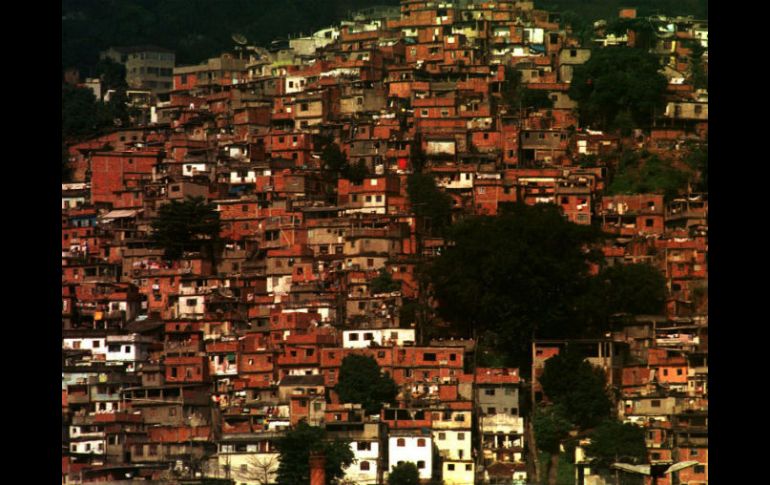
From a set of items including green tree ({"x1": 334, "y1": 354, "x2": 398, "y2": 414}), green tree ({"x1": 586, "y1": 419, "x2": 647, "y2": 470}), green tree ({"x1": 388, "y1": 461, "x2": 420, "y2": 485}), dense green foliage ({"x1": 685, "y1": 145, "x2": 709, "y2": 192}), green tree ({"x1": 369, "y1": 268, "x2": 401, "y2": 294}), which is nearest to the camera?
green tree ({"x1": 388, "y1": 461, "x2": 420, "y2": 485})

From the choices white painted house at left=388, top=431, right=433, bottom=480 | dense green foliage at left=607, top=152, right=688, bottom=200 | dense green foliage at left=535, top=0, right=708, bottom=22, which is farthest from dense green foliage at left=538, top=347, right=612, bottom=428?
dense green foliage at left=535, top=0, right=708, bottom=22

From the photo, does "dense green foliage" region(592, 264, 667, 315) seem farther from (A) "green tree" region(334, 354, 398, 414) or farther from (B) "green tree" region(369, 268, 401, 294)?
(A) "green tree" region(334, 354, 398, 414)

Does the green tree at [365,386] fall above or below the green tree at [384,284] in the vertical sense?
below

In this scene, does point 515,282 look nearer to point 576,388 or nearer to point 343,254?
point 576,388

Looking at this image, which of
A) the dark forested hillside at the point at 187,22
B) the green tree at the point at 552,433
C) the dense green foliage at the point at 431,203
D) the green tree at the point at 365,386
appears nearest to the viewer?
the green tree at the point at 552,433

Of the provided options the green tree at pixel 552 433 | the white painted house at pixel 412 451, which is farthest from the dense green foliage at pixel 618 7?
the white painted house at pixel 412 451

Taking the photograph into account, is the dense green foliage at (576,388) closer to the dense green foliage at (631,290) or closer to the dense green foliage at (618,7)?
the dense green foliage at (631,290)
